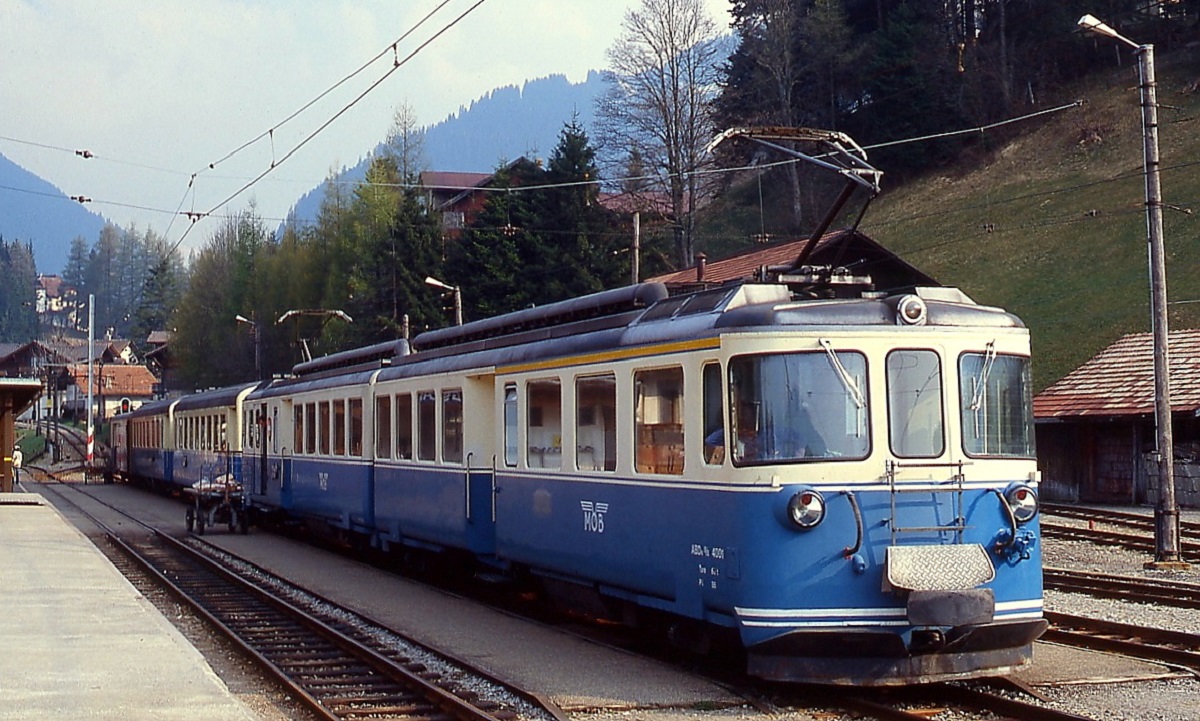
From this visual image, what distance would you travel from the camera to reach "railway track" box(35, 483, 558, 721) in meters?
9.95

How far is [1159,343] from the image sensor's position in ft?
61.6

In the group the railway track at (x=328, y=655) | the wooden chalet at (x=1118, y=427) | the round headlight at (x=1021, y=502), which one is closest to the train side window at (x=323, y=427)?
the railway track at (x=328, y=655)

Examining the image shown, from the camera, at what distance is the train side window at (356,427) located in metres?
19.0

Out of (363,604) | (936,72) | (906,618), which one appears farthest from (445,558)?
(936,72)

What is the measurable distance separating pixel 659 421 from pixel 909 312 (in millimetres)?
2031

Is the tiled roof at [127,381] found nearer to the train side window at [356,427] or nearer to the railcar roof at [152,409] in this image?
the railcar roof at [152,409]

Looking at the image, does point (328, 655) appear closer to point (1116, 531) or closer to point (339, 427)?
point (339, 427)

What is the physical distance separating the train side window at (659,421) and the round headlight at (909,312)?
1.59 meters

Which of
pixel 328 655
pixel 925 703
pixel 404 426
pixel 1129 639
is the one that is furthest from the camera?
pixel 404 426

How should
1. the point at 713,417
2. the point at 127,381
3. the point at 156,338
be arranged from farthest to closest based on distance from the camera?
the point at 156,338 → the point at 127,381 → the point at 713,417

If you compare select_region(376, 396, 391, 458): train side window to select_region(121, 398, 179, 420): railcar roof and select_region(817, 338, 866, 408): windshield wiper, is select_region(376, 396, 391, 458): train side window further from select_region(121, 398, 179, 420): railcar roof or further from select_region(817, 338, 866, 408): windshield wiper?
select_region(121, 398, 179, 420): railcar roof

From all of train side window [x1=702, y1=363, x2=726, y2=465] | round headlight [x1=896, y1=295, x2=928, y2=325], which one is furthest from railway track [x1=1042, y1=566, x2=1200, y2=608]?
train side window [x1=702, y1=363, x2=726, y2=465]

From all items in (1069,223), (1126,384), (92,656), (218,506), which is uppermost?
(1069,223)

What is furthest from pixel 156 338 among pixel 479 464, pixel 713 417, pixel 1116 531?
pixel 713 417
